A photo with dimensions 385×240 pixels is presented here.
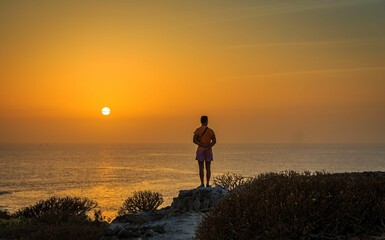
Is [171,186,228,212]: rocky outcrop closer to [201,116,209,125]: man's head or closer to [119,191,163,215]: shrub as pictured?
[201,116,209,125]: man's head

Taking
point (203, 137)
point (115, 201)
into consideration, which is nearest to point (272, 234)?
point (203, 137)

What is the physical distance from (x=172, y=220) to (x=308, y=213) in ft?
22.7

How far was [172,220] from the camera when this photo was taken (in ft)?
42.8

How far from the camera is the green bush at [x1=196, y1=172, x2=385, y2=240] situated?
6.58 m

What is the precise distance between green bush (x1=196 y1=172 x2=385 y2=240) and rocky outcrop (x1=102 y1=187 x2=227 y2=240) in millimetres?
3439

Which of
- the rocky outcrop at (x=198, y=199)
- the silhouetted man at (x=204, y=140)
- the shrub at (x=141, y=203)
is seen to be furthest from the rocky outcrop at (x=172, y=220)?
the shrub at (x=141, y=203)

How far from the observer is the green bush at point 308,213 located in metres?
6.58

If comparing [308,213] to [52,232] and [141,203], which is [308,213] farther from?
[141,203]

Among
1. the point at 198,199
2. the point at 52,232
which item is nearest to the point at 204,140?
the point at 198,199

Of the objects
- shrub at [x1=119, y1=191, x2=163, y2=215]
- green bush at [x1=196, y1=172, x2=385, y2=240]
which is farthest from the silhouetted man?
green bush at [x1=196, y1=172, x2=385, y2=240]

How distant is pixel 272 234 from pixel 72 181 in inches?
2931

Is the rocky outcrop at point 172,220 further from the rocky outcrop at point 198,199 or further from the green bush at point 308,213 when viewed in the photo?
the green bush at point 308,213

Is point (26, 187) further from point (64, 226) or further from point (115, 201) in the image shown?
point (64, 226)

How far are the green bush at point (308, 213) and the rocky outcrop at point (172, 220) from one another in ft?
11.3
